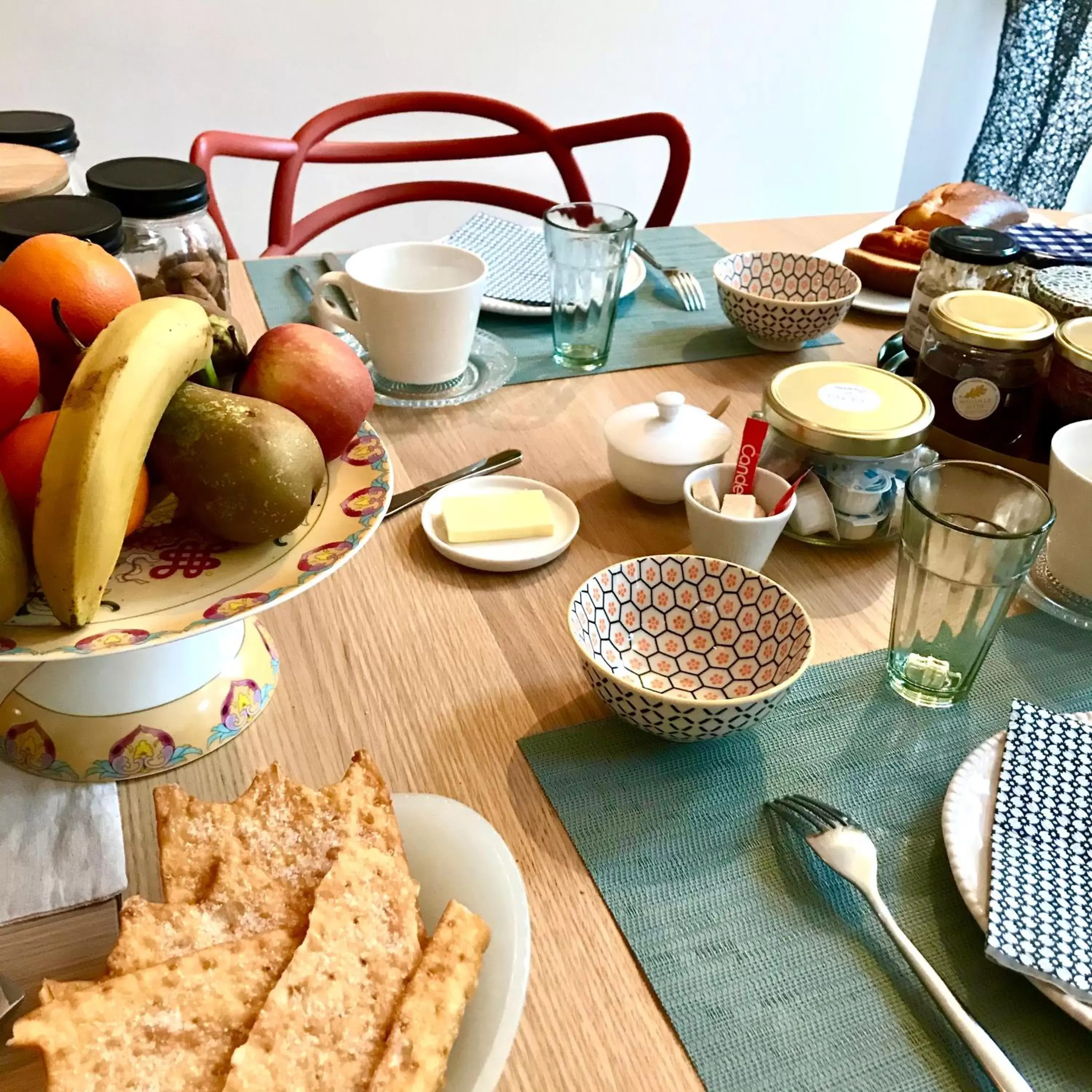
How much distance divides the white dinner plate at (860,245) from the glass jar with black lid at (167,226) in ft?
2.27

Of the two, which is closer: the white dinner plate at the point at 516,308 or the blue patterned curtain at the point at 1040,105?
the white dinner plate at the point at 516,308

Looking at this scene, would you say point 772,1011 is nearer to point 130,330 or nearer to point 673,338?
point 130,330

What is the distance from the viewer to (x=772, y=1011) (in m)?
0.44

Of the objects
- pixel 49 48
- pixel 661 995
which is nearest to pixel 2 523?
pixel 661 995

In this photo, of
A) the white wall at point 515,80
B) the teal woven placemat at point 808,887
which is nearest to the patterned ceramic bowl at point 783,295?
the teal woven placemat at point 808,887

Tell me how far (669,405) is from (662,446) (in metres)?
0.04

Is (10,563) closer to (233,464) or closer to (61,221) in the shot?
(233,464)

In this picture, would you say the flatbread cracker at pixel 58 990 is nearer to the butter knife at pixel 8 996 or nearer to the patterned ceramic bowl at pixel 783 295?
the butter knife at pixel 8 996

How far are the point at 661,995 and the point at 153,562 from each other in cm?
33

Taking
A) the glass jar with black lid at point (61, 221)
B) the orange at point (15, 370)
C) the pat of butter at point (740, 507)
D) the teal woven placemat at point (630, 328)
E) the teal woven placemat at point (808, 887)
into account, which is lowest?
the teal woven placemat at point (808, 887)

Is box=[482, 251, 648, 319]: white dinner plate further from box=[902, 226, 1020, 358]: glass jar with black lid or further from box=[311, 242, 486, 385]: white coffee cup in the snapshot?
box=[902, 226, 1020, 358]: glass jar with black lid

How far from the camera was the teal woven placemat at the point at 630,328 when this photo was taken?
1044mm

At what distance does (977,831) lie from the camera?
0.51m

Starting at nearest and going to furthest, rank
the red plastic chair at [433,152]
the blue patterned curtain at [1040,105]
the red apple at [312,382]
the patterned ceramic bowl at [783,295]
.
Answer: the red apple at [312,382], the patterned ceramic bowl at [783,295], the red plastic chair at [433,152], the blue patterned curtain at [1040,105]
